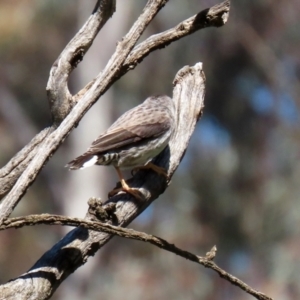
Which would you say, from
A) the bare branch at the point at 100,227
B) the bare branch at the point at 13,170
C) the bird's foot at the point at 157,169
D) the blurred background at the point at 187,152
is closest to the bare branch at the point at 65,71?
the bare branch at the point at 13,170

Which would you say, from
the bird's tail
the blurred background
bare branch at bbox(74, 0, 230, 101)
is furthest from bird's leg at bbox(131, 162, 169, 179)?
the blurred background

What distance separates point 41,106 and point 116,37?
260cm

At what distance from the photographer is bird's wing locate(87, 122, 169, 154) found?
452 centimetres

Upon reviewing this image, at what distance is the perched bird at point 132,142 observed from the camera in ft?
14.5

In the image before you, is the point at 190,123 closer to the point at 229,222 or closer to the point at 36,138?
the point at 36,138

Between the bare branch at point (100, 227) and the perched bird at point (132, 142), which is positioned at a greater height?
the perched bird at point (132, 142)

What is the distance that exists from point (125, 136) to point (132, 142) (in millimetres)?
83

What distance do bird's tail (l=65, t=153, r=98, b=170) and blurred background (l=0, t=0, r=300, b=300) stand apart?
34.3 ft

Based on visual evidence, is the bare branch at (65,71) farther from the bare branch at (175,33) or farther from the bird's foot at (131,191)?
the bird's foot at (131,191)

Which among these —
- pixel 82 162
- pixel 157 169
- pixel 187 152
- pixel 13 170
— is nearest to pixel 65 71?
pixel 13 170

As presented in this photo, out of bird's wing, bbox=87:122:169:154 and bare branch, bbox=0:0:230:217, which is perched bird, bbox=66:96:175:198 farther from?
bare branch, bbox=0:0:230:217

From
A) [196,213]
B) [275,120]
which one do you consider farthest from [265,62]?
[196,213]

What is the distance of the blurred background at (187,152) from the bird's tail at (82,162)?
10453mm

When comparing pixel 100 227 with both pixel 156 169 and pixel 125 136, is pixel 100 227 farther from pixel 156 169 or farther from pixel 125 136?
pixel 125 136
